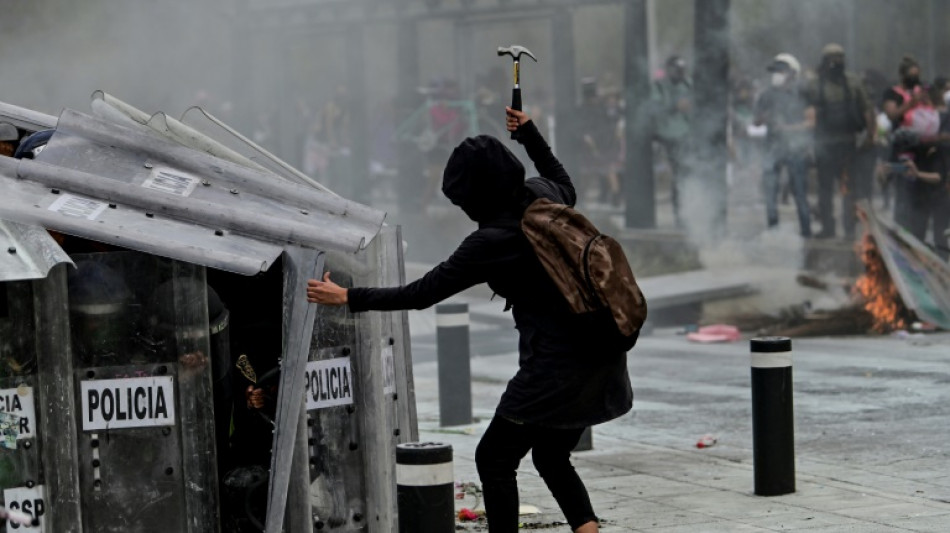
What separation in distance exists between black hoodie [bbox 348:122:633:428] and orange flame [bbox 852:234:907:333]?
8007 mm

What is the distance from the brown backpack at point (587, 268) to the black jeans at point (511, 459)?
1.35 ft

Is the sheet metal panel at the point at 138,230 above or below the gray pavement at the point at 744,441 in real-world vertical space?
above

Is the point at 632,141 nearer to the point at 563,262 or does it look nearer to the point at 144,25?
the point at 144,25

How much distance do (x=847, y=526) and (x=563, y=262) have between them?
1.99m

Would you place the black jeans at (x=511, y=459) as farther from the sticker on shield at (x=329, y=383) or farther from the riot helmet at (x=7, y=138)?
the riot helmet at (x=7, y=138)

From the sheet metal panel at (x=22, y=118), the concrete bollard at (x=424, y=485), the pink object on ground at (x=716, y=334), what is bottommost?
the pink object on ground at (x=716, y=334)

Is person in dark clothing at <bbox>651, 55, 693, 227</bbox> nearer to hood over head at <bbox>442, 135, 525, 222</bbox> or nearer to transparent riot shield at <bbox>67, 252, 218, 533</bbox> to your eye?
hood over head at <bbox>442, 135, 525, 222</bbox>

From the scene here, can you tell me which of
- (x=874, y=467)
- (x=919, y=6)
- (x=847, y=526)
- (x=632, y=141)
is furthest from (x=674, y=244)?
(x=847, y=526)

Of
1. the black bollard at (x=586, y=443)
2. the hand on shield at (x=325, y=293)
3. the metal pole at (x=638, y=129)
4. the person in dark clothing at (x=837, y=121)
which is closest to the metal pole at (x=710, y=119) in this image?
the metal pole at (x=638, y=129)

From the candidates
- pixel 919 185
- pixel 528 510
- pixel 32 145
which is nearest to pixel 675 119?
pixel 919 185

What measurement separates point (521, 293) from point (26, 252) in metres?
1.46

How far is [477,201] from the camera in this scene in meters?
5.18

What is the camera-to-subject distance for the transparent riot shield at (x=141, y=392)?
494 cm

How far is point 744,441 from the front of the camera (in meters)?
8.62
